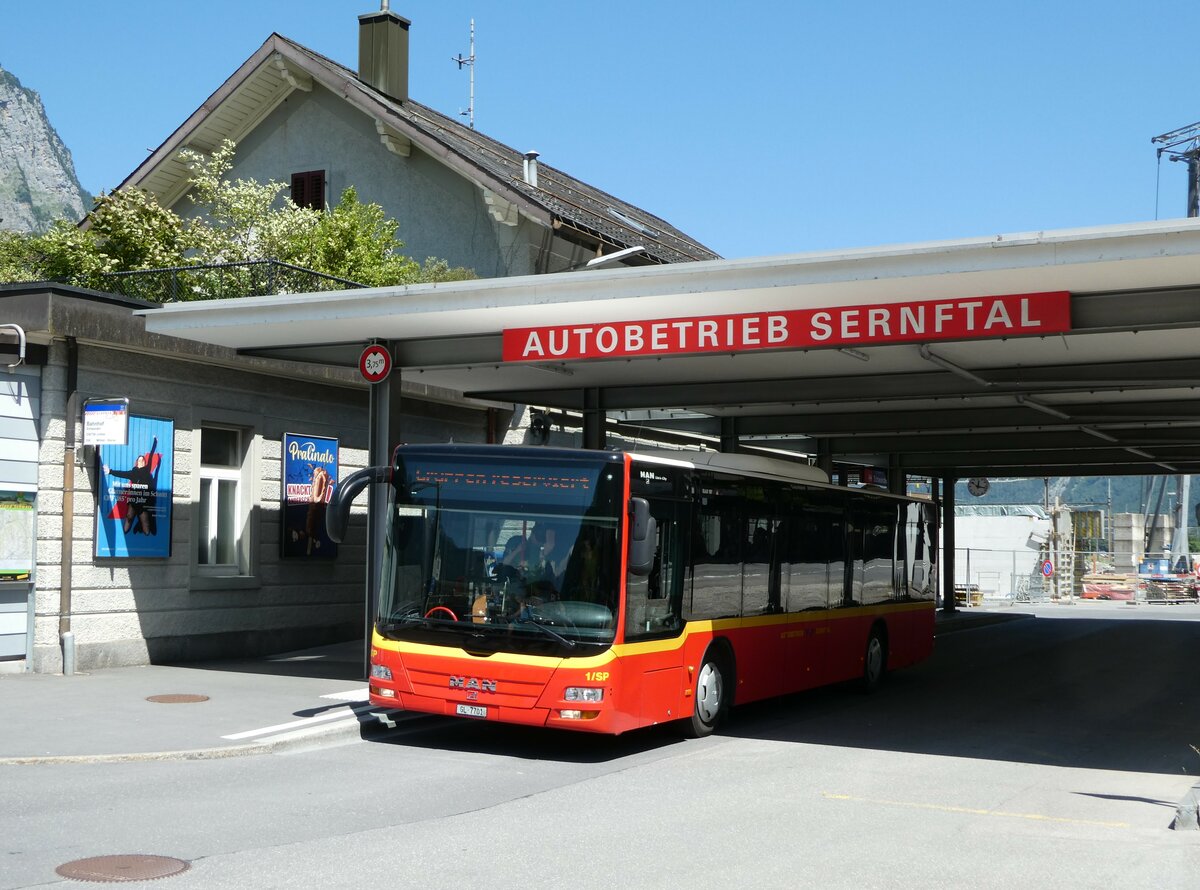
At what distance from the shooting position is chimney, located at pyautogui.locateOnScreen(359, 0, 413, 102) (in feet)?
109

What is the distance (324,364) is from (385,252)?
9623 mm

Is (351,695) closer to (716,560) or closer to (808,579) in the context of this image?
(716,560)

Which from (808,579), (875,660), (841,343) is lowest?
(875,660)

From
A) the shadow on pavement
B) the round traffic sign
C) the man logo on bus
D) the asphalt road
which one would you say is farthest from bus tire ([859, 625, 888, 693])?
the man logo on bus

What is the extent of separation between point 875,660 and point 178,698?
9304 mm

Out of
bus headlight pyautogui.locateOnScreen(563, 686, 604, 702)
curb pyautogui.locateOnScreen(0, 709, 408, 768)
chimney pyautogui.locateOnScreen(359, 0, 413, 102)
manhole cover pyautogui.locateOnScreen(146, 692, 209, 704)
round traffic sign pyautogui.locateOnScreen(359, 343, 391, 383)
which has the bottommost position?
curb pyautogui.locateOnScreen(0, 709, 408, 768)

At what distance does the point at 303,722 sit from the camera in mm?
13242

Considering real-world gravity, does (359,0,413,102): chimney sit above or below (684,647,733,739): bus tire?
above

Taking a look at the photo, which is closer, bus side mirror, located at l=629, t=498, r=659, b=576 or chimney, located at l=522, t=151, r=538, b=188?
bus side mirror, located at l=629, t=498, r=659, b=576

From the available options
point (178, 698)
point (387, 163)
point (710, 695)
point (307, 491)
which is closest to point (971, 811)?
point (710, 695)

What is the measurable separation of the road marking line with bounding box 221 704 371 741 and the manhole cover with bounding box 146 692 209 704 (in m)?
1.68

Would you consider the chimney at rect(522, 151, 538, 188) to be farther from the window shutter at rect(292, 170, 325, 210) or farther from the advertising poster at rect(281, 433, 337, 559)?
the advertising poster at rect(281, 433, 337, 559)

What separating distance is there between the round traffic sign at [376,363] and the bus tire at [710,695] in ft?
19.0

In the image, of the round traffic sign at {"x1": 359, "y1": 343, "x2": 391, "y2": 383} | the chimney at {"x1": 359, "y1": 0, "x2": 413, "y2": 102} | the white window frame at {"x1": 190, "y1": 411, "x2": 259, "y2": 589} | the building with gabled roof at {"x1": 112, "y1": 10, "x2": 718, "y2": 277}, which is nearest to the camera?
the round traffic sign at {"x1": 359, "y1": 343, "x2": 391, "y2": 383}
